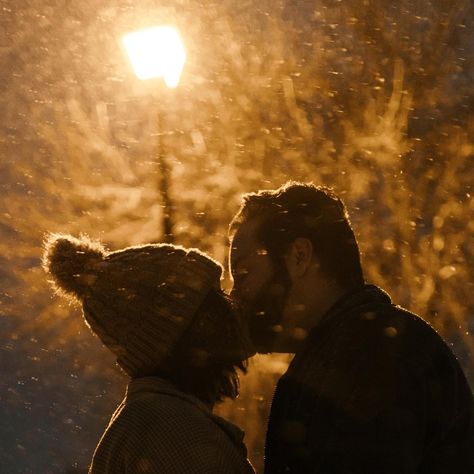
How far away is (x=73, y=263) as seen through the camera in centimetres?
387

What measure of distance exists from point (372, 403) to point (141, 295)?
0.92 metres

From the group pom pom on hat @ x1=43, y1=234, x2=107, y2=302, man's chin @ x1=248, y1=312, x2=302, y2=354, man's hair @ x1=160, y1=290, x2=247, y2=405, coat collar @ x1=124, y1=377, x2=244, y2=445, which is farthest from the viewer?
man's chin @ x1=248, y1=312, x2=302, y2=354

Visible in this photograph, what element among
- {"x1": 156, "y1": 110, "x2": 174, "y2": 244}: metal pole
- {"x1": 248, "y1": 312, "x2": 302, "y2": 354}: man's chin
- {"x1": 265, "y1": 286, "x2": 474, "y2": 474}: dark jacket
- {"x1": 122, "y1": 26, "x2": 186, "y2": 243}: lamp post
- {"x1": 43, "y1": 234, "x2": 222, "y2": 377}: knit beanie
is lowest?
{"x1": 156, "y1": 110, "x2": 174, "y2": 244}: metal pole

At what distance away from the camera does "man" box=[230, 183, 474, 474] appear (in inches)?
131

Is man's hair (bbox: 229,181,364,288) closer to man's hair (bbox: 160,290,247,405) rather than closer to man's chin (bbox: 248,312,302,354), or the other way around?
man's chin (bbox: 248,312,302,354)

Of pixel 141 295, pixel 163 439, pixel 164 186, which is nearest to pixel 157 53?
pixel 164 186

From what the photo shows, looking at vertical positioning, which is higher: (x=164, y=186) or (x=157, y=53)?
(x=157, y=53)

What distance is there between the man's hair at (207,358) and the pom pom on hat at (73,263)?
432 mm

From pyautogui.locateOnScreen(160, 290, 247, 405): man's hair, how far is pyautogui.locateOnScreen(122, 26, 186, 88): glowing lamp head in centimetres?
479

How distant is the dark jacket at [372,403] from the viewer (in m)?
3.31

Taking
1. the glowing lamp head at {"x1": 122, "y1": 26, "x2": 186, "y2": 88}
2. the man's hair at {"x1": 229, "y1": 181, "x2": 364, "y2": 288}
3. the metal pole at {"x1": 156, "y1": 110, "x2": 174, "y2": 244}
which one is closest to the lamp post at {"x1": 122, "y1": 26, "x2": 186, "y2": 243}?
the glowing lamp head at {"x1": 122, "y1": 26, "x2": 186, "y2": 88}

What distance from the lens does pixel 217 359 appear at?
3604 mm

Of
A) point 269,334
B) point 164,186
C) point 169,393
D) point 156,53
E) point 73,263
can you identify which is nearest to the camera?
point 169,393

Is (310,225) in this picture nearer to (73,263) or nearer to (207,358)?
(207,358)
